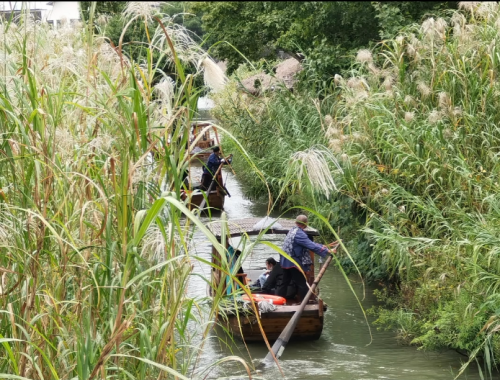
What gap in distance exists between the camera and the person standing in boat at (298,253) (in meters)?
8.34

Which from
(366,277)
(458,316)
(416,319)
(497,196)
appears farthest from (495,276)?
(366,277)

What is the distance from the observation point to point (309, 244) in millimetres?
8414

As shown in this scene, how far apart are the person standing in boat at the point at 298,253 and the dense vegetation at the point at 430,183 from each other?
580mm

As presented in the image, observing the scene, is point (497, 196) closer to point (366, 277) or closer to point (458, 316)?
point (458, 316)

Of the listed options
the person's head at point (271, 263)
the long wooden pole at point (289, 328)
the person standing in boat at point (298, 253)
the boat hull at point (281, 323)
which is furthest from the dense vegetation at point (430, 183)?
the person's head at point (271, 263)

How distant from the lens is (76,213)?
12.4 ft

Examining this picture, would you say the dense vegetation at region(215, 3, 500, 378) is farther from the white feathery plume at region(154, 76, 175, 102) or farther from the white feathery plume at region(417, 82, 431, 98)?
the white feathery plume at region(154, 76, 175, 102)

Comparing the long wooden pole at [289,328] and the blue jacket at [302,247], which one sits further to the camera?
the blue jacket at [302,247]

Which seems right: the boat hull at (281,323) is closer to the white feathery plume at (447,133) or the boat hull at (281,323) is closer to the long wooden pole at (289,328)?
the long wooden pole at (289,328)

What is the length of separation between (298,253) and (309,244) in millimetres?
275

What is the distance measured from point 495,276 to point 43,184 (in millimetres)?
4385

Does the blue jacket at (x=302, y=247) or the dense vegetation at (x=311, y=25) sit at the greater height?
the dense vegetation at (x=311, y=25)

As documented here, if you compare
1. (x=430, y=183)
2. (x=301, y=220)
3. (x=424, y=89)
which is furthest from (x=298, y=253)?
(x=424, y=89)

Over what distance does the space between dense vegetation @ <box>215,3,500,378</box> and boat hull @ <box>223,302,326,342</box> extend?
30.9 inches
